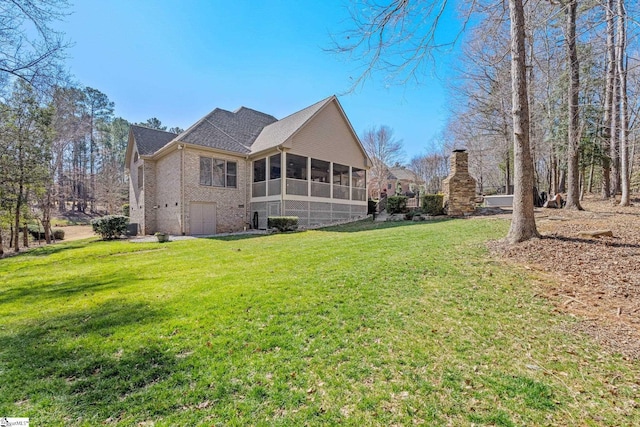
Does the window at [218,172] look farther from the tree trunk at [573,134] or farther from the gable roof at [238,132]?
the tree trunk at [573,134]

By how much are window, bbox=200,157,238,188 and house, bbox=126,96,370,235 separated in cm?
6

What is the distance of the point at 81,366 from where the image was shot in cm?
305

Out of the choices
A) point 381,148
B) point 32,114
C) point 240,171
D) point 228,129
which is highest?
point 381,148

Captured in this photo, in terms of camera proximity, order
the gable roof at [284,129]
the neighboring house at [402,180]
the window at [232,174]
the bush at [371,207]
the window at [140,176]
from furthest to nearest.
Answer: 1. the neighboring house at [402,180]
2. the bush at [371,207]
3. the window at [140,176]
4. the window at [232,174]
5. the gable roof at [284,129]

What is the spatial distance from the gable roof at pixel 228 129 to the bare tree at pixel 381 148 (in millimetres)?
17522

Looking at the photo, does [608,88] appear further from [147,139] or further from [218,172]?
[147,139]

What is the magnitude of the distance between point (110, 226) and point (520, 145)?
1833 cm

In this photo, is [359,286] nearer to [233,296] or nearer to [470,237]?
[233,296]

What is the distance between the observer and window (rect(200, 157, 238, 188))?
16188 millimetres

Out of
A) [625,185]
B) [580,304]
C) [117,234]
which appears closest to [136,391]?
[580,304]

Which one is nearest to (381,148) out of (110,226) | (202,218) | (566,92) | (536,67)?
(536,67)

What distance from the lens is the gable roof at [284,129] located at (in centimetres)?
1683

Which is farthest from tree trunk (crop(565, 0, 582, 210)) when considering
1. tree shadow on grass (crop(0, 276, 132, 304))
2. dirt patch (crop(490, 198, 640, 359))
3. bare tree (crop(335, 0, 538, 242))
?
tree shadow on grass (crop(0, 276, 132, 304))

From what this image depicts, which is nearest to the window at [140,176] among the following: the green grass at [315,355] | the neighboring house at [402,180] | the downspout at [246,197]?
the downspout at [246,197]
